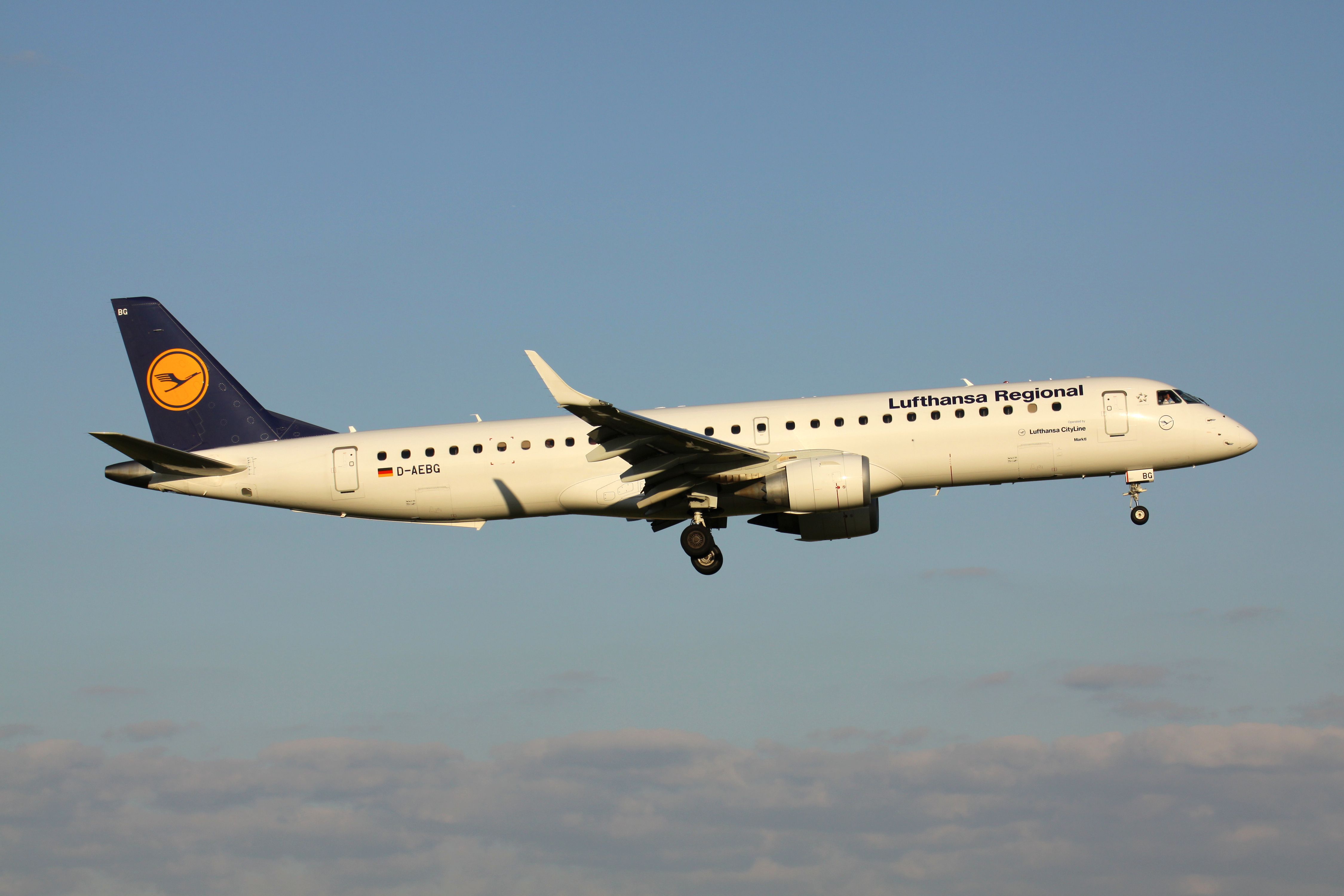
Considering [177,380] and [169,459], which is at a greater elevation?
[177,380]

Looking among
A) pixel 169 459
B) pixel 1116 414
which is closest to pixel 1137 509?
pixel 1116 414

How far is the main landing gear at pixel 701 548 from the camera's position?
3841cm

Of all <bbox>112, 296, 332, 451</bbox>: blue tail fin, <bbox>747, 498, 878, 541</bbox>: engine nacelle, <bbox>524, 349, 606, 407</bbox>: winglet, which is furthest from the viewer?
<bbox>112, 296, 332, 451</bbox>: blue tail fin

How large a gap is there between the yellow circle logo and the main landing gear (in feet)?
49.9

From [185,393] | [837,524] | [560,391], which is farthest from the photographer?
[185,393]

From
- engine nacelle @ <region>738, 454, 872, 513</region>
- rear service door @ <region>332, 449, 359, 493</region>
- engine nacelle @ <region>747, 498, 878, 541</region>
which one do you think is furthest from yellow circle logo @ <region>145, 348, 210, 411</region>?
engine nacelle @ <region>738, 454, 872, 513</region>

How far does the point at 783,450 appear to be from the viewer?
37.5 meters

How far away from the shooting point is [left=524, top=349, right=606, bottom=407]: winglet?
3256cm

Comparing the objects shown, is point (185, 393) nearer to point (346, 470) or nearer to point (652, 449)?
point (346, 470)

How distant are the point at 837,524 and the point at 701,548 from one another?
14.2 feet

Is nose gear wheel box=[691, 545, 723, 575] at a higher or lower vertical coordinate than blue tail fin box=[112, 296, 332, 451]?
lower

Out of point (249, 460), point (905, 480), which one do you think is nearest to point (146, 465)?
point (249, 460)

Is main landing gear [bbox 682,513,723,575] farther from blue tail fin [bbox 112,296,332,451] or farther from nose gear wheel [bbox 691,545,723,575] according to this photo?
blue tail fin [bbox 112,296,332,451]

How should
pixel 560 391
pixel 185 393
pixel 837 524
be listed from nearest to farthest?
pixel 560 391
pixel 837 524
pixel 185 393
